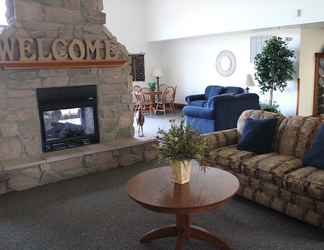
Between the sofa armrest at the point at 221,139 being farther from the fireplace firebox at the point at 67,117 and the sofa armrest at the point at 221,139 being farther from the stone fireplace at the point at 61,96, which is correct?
the fireplace firebox at the point at 67,117

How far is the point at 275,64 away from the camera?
21.8 ft

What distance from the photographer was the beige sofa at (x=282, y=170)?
8.70ft

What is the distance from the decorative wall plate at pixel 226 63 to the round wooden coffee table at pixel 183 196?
607 centimetres

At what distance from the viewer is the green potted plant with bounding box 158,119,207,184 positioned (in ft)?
7.74

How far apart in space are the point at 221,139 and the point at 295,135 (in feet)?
2.69

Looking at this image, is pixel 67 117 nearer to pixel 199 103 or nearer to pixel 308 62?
pixel 199 103

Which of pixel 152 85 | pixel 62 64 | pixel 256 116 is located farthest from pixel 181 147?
pixel 152 85

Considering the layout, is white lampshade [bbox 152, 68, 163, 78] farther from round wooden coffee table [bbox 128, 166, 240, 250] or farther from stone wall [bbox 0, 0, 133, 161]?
round wooden coffee table [bbox 128, 166, 240, 250]

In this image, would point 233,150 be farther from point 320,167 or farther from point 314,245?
point 314,245

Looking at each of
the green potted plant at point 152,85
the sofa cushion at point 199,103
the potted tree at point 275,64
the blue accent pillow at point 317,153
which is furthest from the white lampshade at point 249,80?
the blue accent pillow at point 317,153

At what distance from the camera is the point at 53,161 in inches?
158

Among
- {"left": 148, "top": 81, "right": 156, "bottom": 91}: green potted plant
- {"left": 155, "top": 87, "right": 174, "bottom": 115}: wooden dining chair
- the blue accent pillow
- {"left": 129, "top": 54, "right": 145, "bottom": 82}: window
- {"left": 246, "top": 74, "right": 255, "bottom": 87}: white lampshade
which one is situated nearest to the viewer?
the blue accent pillow

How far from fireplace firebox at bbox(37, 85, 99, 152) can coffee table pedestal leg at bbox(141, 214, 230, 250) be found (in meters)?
2.35

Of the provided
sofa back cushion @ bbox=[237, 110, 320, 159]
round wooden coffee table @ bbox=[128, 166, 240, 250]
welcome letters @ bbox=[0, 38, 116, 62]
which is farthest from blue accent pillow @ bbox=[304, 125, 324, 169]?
welcome letters @ bbox=[0, 38, 116, 62]
